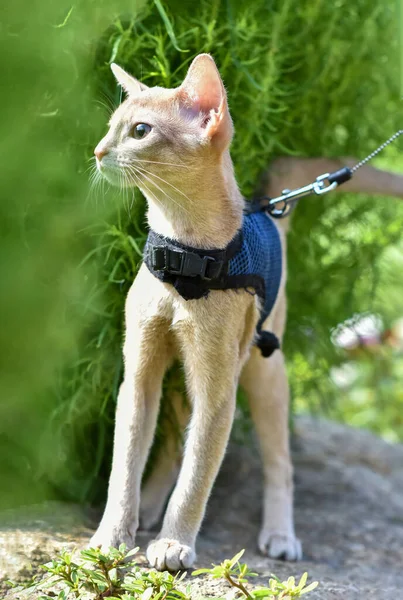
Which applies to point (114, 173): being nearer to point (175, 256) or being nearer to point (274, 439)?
point (175, 256)

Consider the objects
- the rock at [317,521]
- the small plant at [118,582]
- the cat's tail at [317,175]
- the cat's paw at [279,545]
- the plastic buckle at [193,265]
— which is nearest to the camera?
the small plant at [118,582]

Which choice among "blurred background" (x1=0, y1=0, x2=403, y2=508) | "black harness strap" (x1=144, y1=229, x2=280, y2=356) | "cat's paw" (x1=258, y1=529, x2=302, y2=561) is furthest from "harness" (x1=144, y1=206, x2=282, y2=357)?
"cat's paw" (x1=258, y1=529, x2=302, y2=561)

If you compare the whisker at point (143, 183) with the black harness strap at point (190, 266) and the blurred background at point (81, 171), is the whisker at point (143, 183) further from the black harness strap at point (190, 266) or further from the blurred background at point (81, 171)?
the blurred background at point (81, 171)

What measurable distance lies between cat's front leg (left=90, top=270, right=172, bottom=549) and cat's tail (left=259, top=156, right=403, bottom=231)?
2.36 ft

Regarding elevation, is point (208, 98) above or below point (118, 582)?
above

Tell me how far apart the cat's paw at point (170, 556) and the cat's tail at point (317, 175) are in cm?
100

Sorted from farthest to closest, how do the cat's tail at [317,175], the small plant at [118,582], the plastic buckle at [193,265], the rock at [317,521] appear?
the cat's tail at [317,175] → the rock at [317,521] → the plastic buckle at [193,265] → the small plant at [118,582]

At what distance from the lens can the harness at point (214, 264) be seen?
162cm

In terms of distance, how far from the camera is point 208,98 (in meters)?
1.58

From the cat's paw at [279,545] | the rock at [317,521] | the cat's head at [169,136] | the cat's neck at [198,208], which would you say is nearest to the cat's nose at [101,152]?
the cat's head at [169,136]

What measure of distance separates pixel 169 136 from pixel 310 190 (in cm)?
48

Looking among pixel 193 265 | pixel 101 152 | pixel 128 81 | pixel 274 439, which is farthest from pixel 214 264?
pixel 274 439

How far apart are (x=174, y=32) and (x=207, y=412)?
96 centimetres

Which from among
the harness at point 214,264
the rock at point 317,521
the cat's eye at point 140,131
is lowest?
the rock at point 317,521
